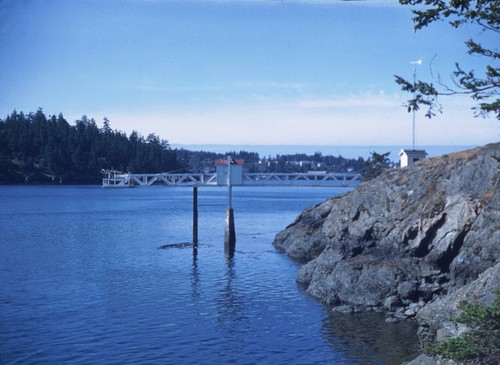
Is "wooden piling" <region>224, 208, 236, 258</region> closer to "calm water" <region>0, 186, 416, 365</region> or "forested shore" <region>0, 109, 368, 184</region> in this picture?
"calm water" <region>0, 186, 416, 365</region>

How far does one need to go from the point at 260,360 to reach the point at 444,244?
10.8m

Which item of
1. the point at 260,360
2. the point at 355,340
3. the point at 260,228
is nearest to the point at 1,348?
the point at 260,360

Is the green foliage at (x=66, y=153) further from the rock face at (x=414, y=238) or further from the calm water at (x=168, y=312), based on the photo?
the rock face at (x=414, y=238)

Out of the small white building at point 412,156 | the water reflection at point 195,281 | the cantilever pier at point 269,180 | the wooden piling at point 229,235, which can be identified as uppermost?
the small white building at point 412,156

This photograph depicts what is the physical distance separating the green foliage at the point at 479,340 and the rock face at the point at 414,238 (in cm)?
1013

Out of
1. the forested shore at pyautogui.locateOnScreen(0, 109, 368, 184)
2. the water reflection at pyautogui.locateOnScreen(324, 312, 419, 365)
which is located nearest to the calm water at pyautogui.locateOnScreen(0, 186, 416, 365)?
the water reflection at pyautogui.locateOnScreen(324, 312, 419, 365)

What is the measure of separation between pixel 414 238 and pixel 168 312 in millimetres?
11216

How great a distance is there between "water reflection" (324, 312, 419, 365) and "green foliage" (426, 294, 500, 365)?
6.61 metres

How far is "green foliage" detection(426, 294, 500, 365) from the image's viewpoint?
37.0 feet

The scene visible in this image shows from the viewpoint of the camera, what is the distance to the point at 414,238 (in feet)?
86.4

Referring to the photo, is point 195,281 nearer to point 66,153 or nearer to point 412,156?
point 412,156

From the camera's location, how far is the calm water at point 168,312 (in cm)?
1906

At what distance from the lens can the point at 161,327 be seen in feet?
71.9

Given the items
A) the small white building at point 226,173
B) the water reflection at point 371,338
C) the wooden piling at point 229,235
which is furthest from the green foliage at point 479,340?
the small white building at point 226,173
